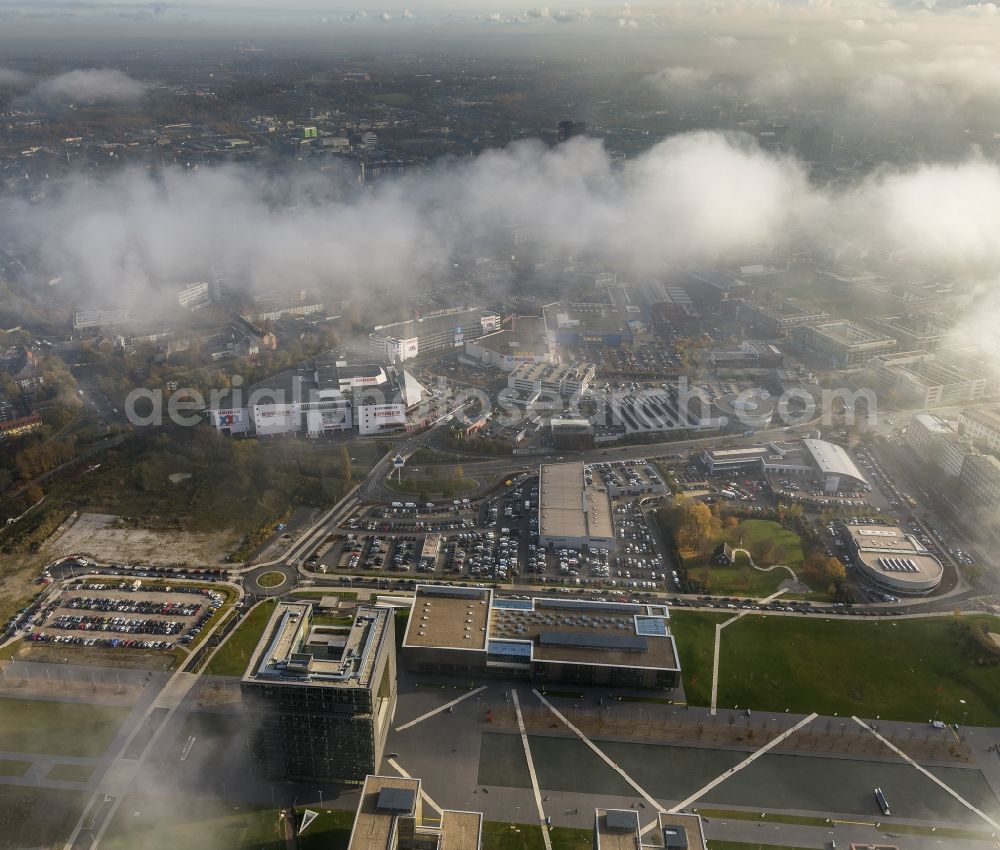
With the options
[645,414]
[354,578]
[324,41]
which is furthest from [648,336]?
[324,41]

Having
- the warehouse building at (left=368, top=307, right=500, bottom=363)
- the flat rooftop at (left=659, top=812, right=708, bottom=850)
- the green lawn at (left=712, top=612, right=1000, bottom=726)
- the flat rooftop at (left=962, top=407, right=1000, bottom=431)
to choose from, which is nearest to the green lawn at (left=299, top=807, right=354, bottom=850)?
the flat rooftop at (left=659, top=812, right=708, bottom=850)

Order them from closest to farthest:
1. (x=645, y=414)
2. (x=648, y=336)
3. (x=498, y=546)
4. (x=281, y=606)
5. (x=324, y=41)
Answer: (x=281, y=606), (x=498, y=546), (x=645, y=414), (x=648, y=336), (x=324, y=41)

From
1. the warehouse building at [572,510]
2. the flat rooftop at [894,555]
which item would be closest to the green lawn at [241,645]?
the warehouse building at [572,510]

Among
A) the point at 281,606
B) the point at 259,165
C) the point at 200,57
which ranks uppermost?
the point at 200,57

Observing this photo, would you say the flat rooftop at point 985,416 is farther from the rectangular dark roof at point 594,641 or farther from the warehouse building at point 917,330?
the rectangular dark roof at point 594,641

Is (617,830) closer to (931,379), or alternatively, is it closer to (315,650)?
(315,650)

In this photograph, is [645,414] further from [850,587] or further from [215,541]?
[215,541]
